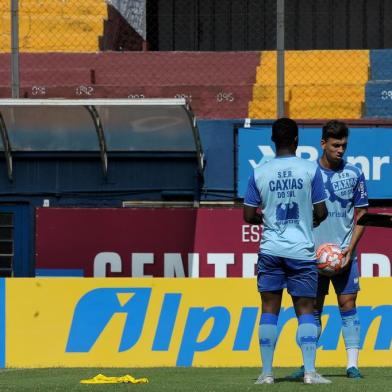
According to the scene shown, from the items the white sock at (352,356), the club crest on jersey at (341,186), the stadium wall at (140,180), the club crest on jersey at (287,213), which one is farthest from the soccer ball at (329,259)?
the stadium wall at (140,180)

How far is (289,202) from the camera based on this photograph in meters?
7.18

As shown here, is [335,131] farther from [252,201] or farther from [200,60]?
[200,60]

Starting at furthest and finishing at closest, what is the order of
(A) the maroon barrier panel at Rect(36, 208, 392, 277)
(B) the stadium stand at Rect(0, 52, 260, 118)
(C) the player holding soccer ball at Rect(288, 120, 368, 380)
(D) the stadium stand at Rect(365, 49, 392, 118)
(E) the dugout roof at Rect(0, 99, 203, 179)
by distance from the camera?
(B) the stadium stand at Rect(0, 52, 260, 118) → (D) the stadium stand at Rect(365, 49, 392, 118) → (A) the maroon barrier panel at Rect(36, 208, 392, 277) → (E) the dugout roof at Rect(0, 99, 203, 179) → (C) the player holding soccer ball at Rect(288, 120, 368, 380)

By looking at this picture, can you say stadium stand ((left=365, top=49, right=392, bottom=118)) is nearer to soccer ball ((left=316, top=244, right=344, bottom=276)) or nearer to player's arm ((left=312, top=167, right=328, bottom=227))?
soccer ball ((left=316, top=244, right=344, bottom=276))

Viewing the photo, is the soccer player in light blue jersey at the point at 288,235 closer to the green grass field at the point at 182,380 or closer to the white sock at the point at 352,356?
the green grass field at the point at 182,380

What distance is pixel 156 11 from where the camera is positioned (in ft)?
66.7

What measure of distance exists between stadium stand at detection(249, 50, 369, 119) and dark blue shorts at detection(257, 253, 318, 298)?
9.03 m

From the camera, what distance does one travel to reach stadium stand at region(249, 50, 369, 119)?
16.4 m

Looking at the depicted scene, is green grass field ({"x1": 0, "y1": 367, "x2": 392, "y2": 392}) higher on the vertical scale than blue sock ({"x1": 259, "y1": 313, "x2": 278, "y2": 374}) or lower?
lower

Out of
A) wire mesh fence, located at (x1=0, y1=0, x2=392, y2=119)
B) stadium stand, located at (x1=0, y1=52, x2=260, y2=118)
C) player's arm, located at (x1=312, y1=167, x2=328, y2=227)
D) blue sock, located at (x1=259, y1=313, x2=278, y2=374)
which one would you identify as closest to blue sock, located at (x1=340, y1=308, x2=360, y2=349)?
blue sock, located at (x1=259, y1=313, x2=278, y2=374)

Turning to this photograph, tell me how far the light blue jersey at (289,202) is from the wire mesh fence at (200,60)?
7892mm

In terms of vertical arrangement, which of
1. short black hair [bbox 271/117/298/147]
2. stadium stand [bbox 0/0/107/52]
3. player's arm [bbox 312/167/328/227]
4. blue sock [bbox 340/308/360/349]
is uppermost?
stadium stand [bbox 0/0/107/52]

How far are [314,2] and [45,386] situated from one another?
13.6m

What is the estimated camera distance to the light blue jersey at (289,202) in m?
7.17
